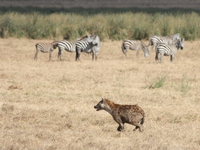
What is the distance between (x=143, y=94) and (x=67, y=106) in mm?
1960

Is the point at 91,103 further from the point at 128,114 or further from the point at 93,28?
the point at 93,28

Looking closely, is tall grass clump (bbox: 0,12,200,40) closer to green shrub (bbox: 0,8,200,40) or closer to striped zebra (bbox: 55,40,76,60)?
green shrub (bbox: 0,8,200,40)

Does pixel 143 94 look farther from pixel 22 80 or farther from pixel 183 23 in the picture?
pixel 183 23

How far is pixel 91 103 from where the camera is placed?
9.34 meters

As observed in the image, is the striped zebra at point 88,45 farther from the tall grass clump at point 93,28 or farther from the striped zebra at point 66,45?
the tall grass clump at point 93,28

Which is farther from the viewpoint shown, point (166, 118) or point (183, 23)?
point (183, 23)

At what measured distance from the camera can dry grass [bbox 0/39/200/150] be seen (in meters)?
6.74

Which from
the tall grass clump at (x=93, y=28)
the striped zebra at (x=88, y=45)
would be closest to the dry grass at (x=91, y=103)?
the striped zebra at (x=88, y=45)

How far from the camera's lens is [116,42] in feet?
73.1

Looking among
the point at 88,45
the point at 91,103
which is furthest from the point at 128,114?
the point at 88,45

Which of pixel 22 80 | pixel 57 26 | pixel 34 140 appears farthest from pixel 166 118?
pixel 57 26

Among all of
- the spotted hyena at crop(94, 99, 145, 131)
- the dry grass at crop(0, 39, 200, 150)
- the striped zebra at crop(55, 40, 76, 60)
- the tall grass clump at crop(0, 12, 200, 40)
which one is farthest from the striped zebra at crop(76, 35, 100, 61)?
the spotted hyena at crop(94, 99, 145, 131)

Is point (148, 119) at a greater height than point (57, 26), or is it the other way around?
point (57, 26)

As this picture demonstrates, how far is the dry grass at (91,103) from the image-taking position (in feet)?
22.1
